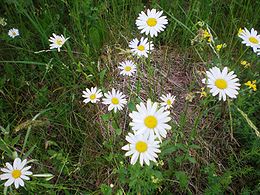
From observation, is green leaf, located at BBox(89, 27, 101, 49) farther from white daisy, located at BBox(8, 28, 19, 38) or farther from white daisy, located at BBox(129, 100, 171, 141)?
white daisy, located at BBox(129, 100, 171, 141)

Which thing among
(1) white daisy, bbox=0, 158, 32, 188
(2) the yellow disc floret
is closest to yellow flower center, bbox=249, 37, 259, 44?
(2) the yellow disc floret

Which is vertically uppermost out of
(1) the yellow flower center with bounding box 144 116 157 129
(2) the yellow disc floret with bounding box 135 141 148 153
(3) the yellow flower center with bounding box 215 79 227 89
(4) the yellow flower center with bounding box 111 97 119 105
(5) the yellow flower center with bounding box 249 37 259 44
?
(5) the yellow flower center with bounding box 249 37 259 44

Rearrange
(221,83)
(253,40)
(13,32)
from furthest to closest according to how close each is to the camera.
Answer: (13,32) → (253,40) → (221,83)

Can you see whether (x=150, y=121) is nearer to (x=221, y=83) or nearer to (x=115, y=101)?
(x=221, y=83)

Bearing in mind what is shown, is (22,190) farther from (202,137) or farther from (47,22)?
(47,22)

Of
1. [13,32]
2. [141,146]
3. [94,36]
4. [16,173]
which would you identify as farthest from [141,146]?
[13,32]

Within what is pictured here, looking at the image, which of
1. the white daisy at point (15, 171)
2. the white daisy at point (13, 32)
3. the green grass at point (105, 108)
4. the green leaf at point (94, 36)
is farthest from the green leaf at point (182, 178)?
the white daisy at point (13, 32)

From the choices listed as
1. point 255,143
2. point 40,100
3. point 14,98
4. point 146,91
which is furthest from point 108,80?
point 255,143
